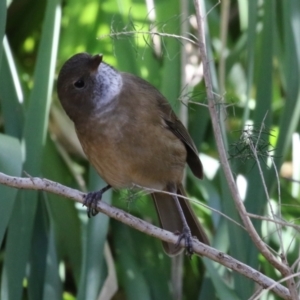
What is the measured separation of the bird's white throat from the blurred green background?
0.12 meters

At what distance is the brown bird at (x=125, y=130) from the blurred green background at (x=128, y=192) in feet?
0.23

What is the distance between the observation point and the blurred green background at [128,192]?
6.64ft

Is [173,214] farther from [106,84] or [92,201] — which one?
[106,84]

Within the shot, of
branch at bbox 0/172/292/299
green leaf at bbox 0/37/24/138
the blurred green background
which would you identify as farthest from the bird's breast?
branch at bbox 0/172/292/299

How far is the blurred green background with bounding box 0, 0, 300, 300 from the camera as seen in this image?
6.64 ft

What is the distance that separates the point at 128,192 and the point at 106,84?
38 centimetres

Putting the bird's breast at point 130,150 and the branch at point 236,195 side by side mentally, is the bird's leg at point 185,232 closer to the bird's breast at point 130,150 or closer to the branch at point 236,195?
the bird's breast at point 130,150

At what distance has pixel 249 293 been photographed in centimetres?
196

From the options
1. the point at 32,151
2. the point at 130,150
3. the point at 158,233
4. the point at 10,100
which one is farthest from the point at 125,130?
the point at 158,233

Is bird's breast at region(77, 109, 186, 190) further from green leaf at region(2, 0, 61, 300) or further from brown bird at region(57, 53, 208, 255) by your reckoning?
green leaf at region(2, 0, 61, 300)

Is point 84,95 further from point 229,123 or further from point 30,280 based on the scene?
point 229,123

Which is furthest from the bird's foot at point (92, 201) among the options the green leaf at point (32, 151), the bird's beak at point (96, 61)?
the bird's beak at point (96, 61)

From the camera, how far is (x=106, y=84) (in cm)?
219

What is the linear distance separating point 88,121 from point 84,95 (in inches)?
→ 4.4
